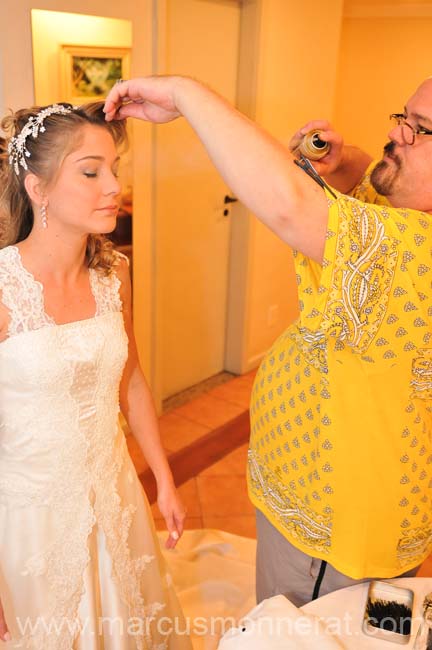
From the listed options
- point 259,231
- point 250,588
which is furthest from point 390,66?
point 250,588

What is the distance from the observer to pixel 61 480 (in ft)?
4.74

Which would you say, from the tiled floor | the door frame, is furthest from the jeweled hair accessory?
the tiled floor

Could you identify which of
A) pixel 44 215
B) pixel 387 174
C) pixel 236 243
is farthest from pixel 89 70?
pixel 387 174

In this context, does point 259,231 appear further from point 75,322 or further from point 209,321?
point 75,322

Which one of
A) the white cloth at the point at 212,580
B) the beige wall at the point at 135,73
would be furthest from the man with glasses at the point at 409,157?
the beige wall at the point at 135,73

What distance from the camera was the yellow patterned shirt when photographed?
3.44 feet

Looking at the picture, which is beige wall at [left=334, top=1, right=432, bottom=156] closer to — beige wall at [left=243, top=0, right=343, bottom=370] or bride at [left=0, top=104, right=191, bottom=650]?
beige wall at [left=243, top=0, right=343, bottom=370]

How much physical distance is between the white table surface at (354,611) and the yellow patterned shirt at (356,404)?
0.23 ft

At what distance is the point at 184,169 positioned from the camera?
354cm

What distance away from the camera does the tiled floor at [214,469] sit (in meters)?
2.77

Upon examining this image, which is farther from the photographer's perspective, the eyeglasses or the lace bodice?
the lace bodice

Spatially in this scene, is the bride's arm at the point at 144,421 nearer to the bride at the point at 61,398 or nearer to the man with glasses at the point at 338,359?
Result: the bride at the point at 61,398

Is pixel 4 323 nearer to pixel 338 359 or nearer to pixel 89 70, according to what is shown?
pixel 338 359

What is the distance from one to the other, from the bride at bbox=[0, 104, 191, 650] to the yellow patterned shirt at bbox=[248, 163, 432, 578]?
37 centimetres
